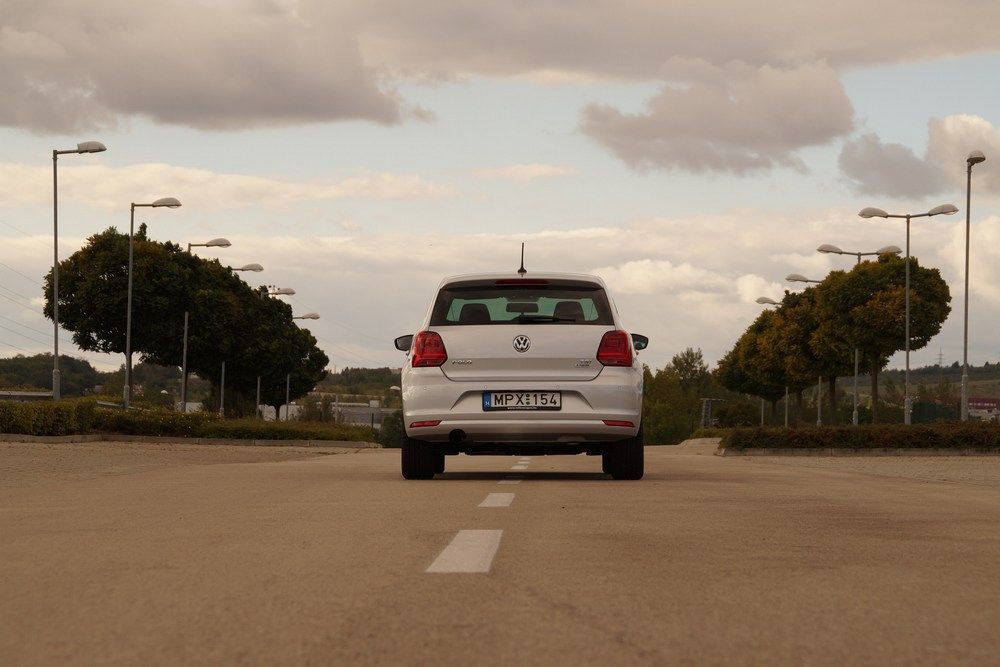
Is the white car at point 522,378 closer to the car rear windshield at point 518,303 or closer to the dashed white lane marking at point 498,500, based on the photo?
the car rear windshield at point 518,303

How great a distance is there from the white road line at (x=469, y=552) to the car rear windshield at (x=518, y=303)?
5.93 m

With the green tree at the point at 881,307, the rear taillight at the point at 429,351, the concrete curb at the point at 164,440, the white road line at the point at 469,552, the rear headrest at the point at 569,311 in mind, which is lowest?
the concrete curb at the point at 164,440

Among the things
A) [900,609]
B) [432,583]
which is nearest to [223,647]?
[432,583]

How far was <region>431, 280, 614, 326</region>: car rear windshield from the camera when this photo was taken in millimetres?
14680

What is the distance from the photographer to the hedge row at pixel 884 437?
35531mm

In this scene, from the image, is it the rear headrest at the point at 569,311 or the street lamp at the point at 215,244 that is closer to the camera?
the rear headrest at the point at 569,311

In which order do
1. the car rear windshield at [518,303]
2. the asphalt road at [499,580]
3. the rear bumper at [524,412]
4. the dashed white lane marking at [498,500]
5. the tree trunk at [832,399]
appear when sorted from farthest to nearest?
1. the tree trunk at [832,399]
2. the car rear windshield at [518,303]
3. the rear bumper at [524,412]
4. the dashed white lane marking at [498,500]
5. the asphalt road at [499,580]

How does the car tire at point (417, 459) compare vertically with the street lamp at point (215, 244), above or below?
below

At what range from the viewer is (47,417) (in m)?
33.7

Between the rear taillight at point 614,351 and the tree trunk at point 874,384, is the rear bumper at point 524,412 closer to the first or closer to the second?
the rear taillight at point 614,351

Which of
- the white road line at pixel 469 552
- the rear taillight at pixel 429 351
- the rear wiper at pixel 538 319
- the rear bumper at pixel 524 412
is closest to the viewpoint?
A: the white road line at pixel 469 552

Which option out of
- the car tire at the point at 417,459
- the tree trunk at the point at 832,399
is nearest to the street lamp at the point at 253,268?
the tree trunk at the point at 832,399

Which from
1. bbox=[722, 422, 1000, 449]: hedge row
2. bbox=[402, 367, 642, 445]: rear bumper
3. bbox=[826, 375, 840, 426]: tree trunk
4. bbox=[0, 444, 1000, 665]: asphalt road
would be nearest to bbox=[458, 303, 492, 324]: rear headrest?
bbox=[402, 367, 642, 445]: rear bumper

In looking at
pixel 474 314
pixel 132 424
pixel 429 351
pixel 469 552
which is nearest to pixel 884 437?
pixel 132 424
